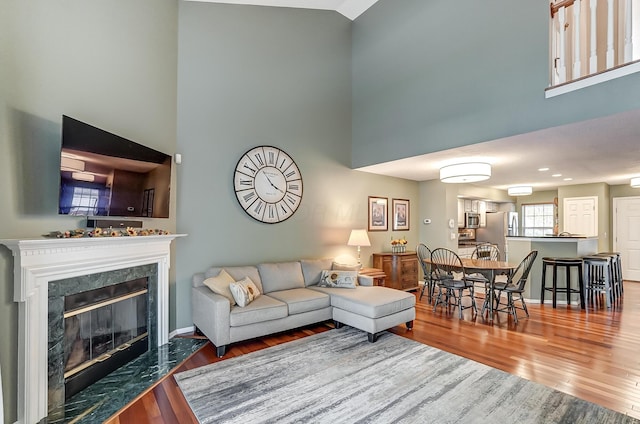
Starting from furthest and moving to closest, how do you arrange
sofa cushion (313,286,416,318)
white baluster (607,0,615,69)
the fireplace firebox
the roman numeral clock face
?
the roman numeral clock face → sofa cushion (313,286,416,318) → white baluster (607,0,615,69) → the fireplace firebox

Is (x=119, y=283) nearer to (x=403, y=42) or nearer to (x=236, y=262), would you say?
(x=236, y=262)

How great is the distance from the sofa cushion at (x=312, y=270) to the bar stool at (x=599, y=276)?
436 centimetres

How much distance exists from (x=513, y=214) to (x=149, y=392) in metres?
9.49

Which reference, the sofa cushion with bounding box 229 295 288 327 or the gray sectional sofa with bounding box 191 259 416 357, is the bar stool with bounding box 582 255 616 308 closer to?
the gray sectional sofa with bounding box 191 259 416 357

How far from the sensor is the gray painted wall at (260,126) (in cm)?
391

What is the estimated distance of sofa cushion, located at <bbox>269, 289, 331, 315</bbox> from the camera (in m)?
3.67

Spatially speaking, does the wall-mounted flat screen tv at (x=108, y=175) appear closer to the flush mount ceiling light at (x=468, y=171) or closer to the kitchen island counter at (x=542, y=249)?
the flush mount ceiling light at (x=468, y=171)

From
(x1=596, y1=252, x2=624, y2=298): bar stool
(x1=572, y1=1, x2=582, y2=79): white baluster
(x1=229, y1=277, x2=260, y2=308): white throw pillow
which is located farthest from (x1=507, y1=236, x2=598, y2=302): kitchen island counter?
(x1=229, y1=277, x2=260, y2=308): white throw pillow

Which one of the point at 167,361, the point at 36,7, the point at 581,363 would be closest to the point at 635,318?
the point at 581,363

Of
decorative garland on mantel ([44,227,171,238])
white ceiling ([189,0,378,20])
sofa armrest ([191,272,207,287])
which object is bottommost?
sofa armrest ([191,272,207,287])

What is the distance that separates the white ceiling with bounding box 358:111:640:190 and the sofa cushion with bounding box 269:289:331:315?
2.57 metres

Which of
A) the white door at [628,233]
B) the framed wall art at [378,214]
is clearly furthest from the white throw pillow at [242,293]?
the white door at [628,233]

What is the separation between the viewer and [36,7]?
2275mm

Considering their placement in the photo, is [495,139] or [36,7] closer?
[36,7]
